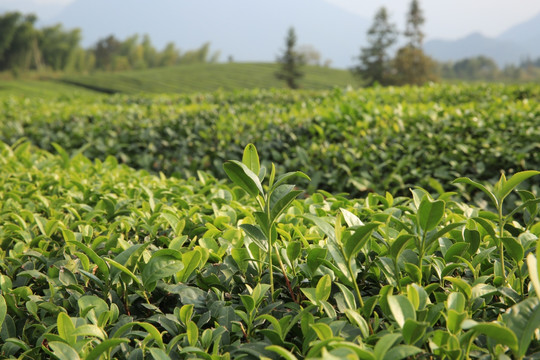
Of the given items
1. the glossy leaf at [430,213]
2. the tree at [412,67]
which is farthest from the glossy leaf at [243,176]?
the tree at [412,67]

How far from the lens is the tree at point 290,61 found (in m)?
43.2

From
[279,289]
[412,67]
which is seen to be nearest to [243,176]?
[279,289]

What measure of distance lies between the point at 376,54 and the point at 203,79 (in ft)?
65.8

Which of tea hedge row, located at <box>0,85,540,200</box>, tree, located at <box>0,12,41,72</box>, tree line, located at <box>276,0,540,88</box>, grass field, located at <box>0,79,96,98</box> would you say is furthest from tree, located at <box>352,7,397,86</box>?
tree, located at <box>0,12,41,72</box>

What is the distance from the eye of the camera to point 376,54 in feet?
148

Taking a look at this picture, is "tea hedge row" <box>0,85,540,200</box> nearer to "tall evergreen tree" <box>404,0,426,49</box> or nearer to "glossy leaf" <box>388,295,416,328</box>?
"glossy leaf" <box>388,295,416,328</box>

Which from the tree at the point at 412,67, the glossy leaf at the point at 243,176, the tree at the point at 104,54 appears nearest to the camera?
the glossy leaf at the point at 243,176

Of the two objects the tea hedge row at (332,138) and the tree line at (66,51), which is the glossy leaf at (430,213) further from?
the tree line at (66,51)

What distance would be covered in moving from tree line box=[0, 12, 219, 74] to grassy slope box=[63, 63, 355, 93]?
18.6 metres

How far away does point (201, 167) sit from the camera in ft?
14.8

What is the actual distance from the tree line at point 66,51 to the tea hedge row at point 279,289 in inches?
2610

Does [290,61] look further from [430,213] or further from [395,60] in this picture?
[430,213]

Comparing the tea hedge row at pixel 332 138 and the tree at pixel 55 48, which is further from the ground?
the tree at pixel 55 48

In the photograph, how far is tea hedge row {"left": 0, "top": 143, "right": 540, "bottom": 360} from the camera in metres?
0.91
